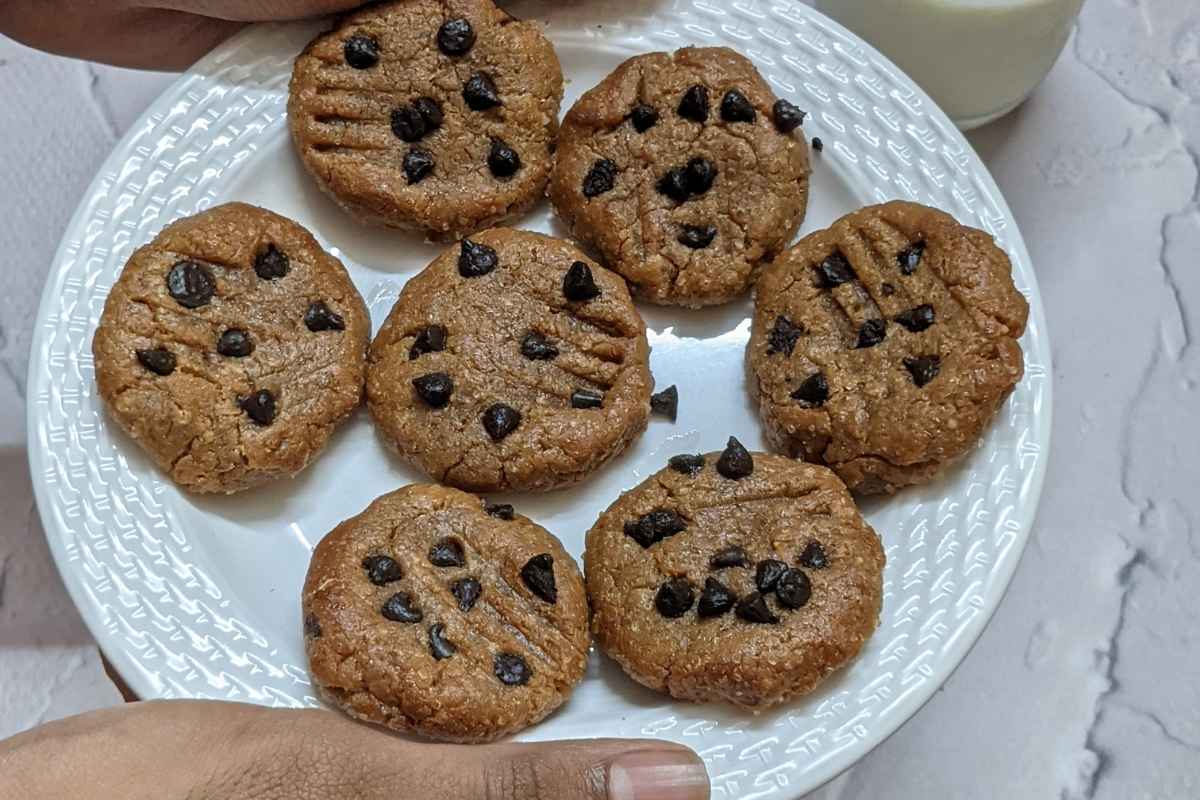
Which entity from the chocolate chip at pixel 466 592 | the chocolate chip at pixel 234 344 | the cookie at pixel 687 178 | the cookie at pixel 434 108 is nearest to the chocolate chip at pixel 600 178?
the cookie at pixel 687 178

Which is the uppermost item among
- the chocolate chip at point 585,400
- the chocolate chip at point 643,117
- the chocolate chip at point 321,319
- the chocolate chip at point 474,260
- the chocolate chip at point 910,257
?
the chocolate chip at point 643,117

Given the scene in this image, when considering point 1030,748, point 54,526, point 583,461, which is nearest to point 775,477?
point 583,461

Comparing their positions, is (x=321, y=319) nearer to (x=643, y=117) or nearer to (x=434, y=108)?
(x=434, y=108)

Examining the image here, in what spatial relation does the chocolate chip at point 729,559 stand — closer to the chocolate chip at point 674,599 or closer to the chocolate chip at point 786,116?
the chocolate chip at point 674,599

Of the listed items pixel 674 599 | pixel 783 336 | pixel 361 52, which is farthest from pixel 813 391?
pixel 361 52

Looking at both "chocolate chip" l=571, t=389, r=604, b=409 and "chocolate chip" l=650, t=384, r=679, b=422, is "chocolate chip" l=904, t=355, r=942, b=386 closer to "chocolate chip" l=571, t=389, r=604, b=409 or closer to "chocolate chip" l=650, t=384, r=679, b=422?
"chocolate chip" l=650, t=384, r=679, b=422

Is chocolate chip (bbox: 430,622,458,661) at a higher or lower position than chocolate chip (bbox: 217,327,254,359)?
lower

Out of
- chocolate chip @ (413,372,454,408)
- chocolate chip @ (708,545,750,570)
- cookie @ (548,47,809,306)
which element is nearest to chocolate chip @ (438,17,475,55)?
cookie @ (548,47,809,306)
